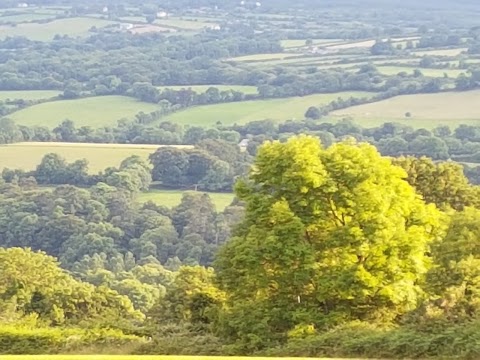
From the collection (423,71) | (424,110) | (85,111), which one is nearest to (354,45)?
(423,71)

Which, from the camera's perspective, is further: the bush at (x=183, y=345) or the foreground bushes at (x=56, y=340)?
the foreground bushes at (x=56, y=340)

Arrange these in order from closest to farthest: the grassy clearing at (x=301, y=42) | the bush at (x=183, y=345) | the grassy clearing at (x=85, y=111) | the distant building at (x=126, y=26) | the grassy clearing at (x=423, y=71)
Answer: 1. the bush at (x=183, y=345)
2. the grassy clearing at (x=85, y=111)
3. the grassy clearing at (x=423, y=71)
4. the grassy clearing at (x=301, y=42)
5. the distant building at (x=126, y=26)

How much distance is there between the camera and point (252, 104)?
105 meters

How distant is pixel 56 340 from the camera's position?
22.8 m

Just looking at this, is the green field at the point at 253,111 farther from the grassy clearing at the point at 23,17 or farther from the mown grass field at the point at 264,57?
the grassy clearing at the point at 23,17

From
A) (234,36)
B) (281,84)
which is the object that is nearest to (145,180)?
(281,84)

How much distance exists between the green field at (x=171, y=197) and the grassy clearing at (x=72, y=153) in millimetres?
6611

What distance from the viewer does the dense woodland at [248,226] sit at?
2228cm

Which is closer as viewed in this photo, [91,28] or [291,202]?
[291,202]

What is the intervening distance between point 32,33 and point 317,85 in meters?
81.0

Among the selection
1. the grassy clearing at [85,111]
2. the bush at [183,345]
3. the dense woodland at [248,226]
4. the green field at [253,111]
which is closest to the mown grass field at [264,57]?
the dense woodland at [248,226]

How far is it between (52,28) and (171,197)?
371ft

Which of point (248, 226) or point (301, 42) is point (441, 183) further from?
point (301, 42)

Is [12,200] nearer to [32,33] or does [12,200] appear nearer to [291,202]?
[291,202]
